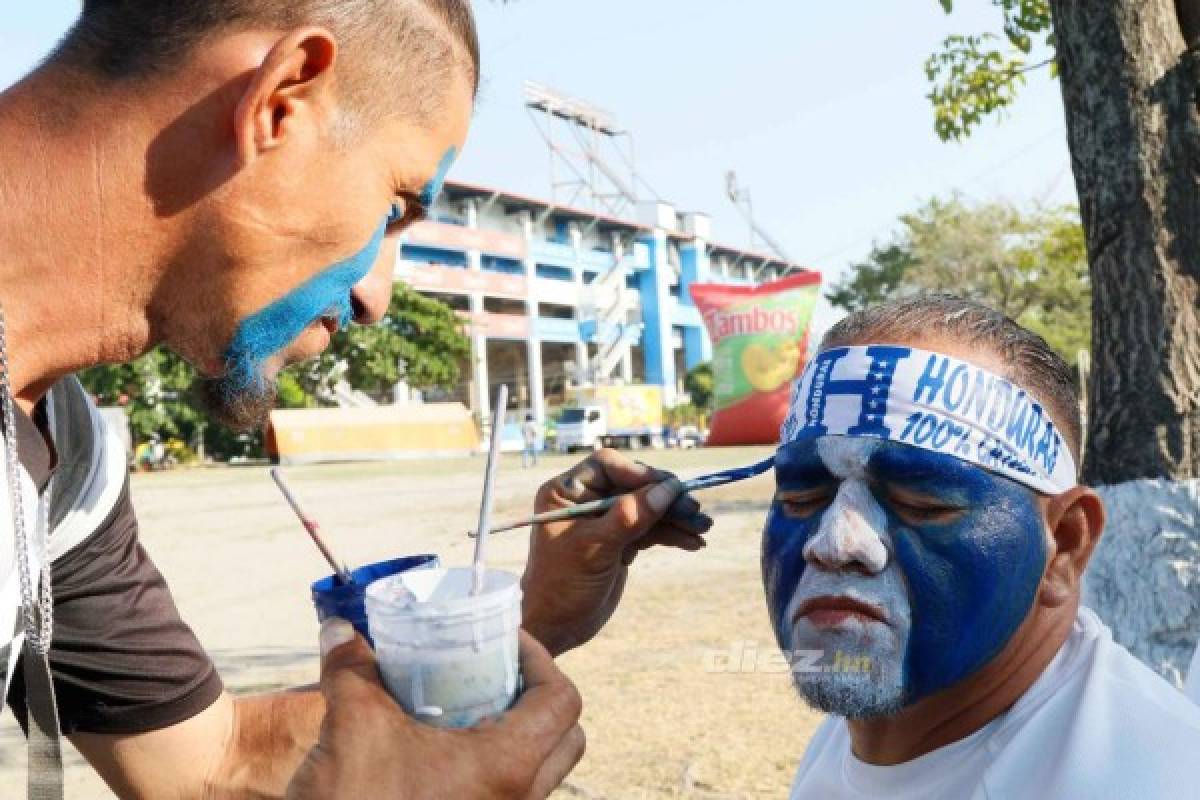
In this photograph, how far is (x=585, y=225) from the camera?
65875 millimetres

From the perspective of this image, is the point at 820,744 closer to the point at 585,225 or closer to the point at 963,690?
the point at 963,690

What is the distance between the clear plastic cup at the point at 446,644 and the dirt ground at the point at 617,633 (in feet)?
12.3

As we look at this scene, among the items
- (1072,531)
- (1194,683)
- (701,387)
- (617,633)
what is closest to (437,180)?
(1072,531)

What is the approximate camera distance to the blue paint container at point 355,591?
1.74 metres

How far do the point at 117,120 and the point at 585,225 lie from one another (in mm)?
64713

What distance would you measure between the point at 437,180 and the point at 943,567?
1243 millimetres

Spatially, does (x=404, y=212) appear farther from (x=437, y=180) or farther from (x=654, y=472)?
(x=654, y=472)

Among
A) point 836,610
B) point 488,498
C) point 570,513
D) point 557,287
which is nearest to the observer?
point 488,498

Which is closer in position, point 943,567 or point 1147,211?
point 943,567

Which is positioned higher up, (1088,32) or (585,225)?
(585,225)

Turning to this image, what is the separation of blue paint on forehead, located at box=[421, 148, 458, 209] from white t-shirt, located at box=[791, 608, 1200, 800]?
1.43 m

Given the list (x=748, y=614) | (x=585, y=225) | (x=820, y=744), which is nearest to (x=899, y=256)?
(x=585, y=225)

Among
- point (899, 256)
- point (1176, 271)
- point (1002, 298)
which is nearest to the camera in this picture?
point (1176, 271)

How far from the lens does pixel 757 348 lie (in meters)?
28.1
